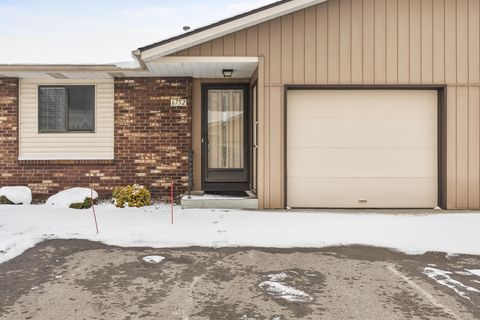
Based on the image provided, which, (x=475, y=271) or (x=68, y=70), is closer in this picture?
(x=475, y=271)

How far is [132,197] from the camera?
9.70m

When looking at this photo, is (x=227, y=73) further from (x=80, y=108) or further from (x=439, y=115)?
(x=439, y=115)

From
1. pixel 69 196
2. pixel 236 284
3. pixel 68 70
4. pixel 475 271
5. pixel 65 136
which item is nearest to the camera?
pixel 236 284

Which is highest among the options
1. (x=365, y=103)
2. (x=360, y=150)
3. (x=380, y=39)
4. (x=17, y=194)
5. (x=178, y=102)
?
(x=380, y=39)

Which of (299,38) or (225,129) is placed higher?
(299,38)

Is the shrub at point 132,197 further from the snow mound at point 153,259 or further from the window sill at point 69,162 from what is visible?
the snow mound at point 153,259

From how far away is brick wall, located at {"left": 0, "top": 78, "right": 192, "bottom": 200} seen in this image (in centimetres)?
1065

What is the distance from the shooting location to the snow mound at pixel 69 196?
9.89m

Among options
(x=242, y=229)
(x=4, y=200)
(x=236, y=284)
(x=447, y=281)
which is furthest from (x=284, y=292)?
(x=4, y=200)

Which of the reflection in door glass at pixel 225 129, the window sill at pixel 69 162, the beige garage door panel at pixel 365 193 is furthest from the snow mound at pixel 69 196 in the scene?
the beige garage door panel at pixel 365 193

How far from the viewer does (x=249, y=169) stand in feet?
35.9

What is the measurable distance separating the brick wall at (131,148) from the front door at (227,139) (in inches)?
22.7

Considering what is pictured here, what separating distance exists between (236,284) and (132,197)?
5624 mm

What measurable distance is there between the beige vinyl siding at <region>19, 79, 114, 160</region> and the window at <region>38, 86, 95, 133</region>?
0.12 meters
